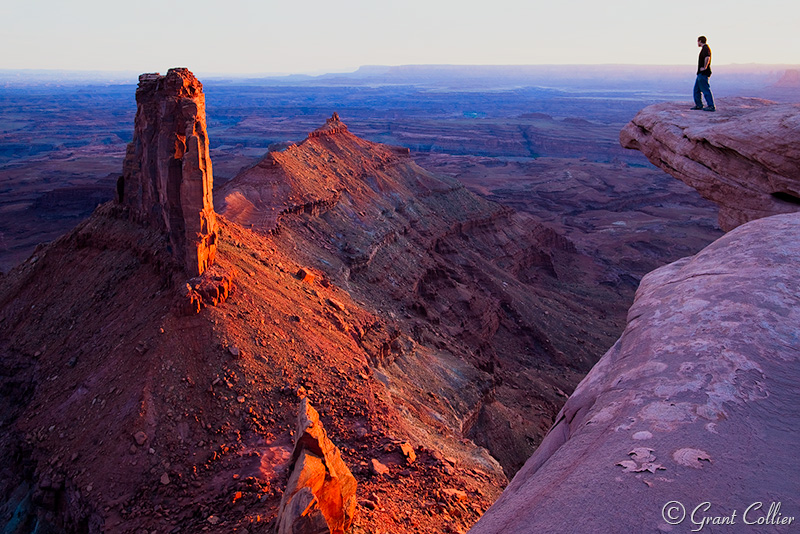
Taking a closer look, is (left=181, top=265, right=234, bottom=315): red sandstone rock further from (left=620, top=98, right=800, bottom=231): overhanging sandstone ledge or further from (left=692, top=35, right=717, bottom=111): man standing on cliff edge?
(left=692, top=35, right=717, bottom=111): man standing on cliff edge

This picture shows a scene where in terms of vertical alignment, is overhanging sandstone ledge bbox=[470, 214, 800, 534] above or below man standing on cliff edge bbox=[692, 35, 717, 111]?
below

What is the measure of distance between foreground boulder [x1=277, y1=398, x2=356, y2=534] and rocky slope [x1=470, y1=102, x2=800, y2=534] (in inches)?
133

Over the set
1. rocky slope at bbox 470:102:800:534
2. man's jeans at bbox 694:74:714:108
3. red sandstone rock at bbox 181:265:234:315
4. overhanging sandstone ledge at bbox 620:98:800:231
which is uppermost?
man's jeans at bbox 694:74:714:108

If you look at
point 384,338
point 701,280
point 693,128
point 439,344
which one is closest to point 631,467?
point 701,280

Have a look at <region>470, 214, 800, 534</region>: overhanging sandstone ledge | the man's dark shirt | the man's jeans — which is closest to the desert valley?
<region>470, 214, 800, 534</region>: overhanging sandstone ledge

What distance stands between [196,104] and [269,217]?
10103mm

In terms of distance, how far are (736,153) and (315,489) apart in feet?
41.7

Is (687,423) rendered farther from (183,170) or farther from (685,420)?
(183,170)

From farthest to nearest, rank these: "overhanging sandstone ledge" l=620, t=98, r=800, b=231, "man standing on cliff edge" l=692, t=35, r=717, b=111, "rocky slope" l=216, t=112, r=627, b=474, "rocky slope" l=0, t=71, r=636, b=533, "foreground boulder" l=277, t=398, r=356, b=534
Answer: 1. "rocky slope" l=216, t=112, r=627, b=474
2. "man standing on cliff edge" l=692, t=35, r=717, b=111
3. "overhanging sandstone ledge" l=620, t=98, r=800, b=231
4. "rocky slope" l=0, t=71, r=636, b=533
5. "foreground boulder" l=277, t=398, r=356, b=534

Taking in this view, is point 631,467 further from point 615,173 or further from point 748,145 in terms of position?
point 615,173

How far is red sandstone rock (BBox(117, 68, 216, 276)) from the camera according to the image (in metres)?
14.1

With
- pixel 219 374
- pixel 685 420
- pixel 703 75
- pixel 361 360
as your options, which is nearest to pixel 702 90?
pixel 703 75

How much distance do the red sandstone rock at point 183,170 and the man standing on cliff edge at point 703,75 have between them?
13831 millimetres

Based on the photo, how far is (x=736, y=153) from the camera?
13992 mm
